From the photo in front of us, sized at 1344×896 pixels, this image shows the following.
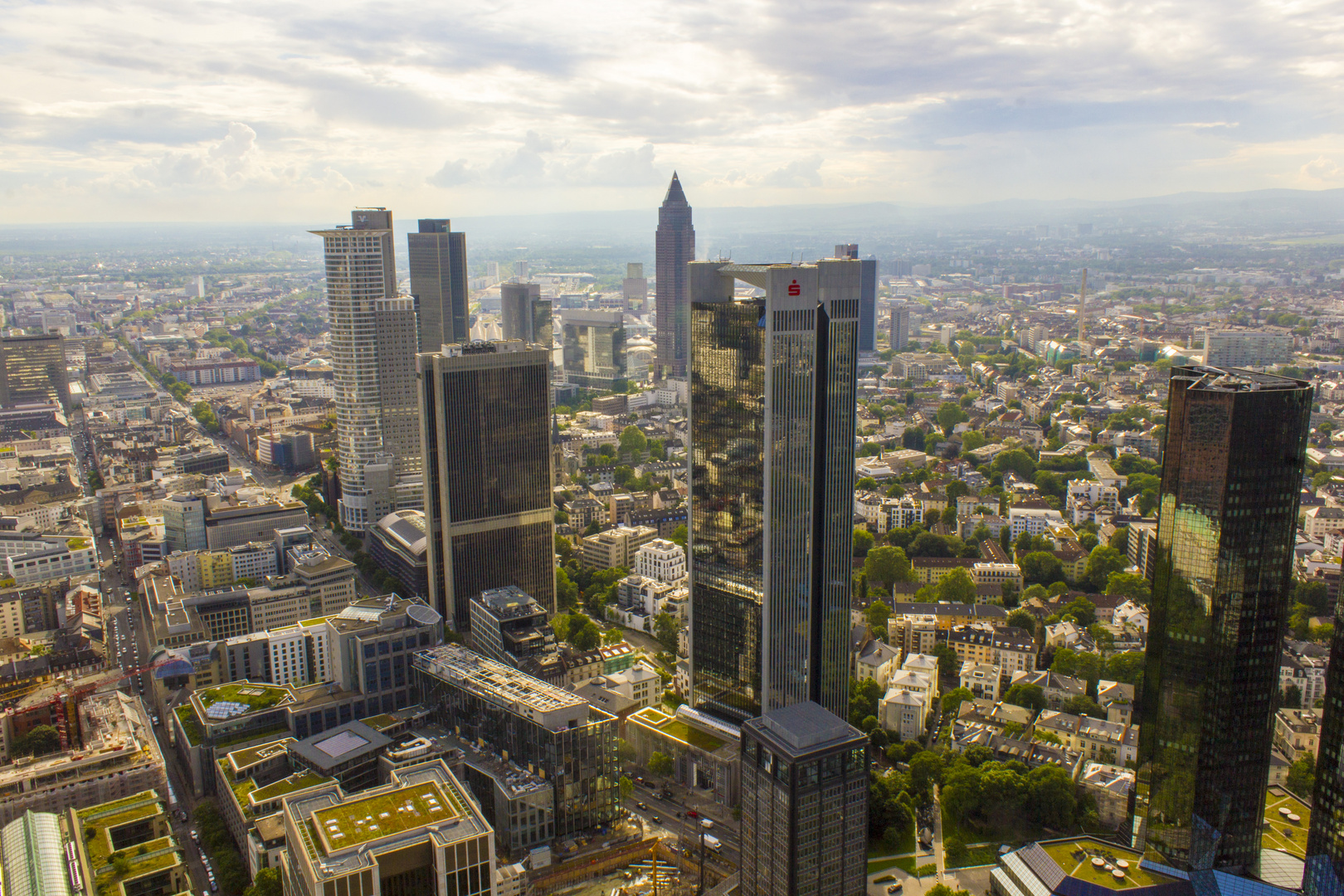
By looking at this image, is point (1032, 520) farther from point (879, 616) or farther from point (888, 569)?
point (879, 616)

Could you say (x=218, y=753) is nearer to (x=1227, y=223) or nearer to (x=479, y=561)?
(x=479, y=561)

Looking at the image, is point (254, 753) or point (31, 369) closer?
point (254, 753)

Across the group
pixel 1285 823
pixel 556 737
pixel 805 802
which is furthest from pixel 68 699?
pixel 1285 823

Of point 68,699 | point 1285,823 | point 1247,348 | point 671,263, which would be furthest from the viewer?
point 671,263

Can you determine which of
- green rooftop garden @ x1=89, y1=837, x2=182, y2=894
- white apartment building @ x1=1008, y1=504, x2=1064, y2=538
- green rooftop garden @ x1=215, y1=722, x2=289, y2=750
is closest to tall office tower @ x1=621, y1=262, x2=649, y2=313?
white apartment building @ x1=1008, y1=504, x2=1064, y2=538

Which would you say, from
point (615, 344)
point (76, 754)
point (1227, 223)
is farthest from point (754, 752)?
point (1227, 223)

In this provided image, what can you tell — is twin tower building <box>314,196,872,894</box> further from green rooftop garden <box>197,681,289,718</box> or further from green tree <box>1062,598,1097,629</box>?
green tree <box>1062,598,1097,629</box>

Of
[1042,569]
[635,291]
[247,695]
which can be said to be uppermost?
[635,291]
